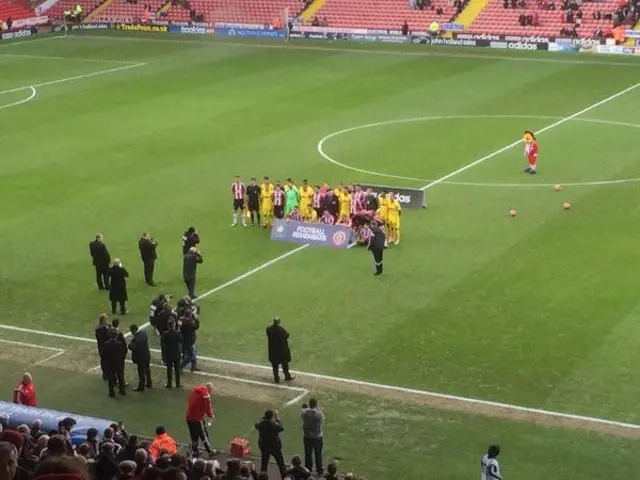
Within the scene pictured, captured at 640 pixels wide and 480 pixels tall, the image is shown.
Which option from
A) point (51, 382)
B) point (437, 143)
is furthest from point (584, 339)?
point (437, 143)

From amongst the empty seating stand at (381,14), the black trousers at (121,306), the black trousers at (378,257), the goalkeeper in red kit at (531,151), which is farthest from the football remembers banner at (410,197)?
the empty seating stand at (381,14)

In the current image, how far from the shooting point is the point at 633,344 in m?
23.7

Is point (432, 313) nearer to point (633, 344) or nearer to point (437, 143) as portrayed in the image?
point (633, 344)

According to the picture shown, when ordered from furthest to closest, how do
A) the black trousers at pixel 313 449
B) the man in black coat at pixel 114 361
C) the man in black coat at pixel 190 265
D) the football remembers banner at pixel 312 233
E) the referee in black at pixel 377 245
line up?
the football remembers banner at pixel 312 233 < the referee in black at pixel 377 245 < the man in black coat at pixel 190 265 < the man in black coat at pixel 114 361 < the black trousers at pixel 313 449

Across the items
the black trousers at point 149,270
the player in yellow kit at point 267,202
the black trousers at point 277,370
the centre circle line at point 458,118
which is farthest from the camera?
the centre circle line at point 458,118

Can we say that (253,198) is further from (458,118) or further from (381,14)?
(381,14)

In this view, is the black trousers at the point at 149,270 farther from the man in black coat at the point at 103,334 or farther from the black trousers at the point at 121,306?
the man in black coat at the point at 103,334

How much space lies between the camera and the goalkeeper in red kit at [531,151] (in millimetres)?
37531

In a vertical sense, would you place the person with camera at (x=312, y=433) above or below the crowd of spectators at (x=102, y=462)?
below

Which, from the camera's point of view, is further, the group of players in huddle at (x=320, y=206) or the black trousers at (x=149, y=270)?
the group of players in huddle at (x=320, y=206)

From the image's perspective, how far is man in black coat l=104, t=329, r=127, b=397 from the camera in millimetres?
21805

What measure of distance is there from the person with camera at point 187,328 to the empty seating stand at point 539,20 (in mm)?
47816

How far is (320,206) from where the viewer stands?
32156mm

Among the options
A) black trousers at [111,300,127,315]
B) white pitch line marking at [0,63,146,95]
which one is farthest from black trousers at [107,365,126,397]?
white pitch line marking at [0,63,146,95]
